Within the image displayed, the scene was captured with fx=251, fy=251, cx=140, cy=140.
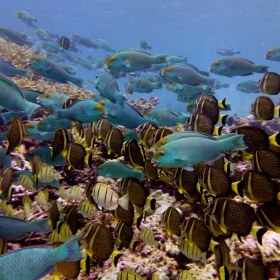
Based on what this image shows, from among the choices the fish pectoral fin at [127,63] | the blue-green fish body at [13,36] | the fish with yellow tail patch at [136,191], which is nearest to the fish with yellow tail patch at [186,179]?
the fish with yellow tail patch at [136,191]

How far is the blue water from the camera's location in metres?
47.4

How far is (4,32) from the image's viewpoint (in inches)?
391

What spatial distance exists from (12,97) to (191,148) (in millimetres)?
2440

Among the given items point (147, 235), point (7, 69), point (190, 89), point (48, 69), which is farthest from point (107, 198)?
point (190, 89)

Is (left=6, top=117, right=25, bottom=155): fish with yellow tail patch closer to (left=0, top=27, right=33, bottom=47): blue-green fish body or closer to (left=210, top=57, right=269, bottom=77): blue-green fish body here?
(left=210, top=57, right=269, bottom=77): blue-green fish body

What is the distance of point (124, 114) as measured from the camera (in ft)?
13.0

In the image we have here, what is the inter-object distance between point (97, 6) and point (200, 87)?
169 feet

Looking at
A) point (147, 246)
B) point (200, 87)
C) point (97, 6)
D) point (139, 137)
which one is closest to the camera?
point (147, 246)

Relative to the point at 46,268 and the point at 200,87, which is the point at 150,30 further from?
the point at 46,268

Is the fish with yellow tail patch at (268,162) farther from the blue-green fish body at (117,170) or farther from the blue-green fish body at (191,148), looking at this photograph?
the blue-green fish body at (117,170)

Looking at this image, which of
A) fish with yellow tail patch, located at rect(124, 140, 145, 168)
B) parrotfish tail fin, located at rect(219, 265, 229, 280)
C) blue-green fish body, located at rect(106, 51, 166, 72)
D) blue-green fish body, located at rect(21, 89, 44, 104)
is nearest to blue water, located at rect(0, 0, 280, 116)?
blue-green fish body, located at rect(106, 51, 166, 72)

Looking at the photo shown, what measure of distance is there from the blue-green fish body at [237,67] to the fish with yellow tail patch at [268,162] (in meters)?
4.03

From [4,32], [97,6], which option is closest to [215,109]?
[4,32]

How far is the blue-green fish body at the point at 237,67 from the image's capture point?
629cm
